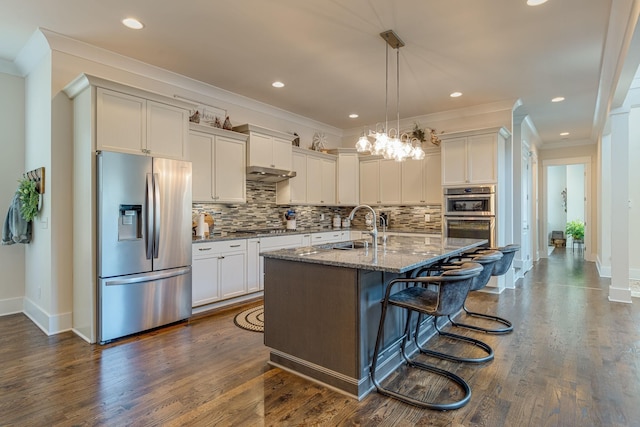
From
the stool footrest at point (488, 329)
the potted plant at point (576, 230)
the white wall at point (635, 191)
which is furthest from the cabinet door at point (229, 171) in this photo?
the potted plant at point (576, 230)

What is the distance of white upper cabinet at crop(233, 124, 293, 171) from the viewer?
491 centimetres

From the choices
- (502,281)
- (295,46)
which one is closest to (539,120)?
(502,281)

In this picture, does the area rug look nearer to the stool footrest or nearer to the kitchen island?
the kitchen island

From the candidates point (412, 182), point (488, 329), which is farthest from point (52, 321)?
point (412, 182)

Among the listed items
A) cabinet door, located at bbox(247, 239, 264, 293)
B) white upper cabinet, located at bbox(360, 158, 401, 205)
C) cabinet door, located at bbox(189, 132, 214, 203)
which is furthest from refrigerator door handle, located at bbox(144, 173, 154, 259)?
white upper cabinet, located at bbox(360, 158, 401, 205)

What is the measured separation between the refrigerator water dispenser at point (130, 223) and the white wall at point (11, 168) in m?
1.82

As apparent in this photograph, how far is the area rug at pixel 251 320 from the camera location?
12.1ft

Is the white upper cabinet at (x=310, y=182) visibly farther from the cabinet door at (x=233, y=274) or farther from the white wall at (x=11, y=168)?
the white wall at (x=11, y=168)

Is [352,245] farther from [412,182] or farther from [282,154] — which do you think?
[412,182]

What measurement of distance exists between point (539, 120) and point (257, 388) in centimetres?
680

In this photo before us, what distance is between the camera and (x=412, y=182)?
6.16m

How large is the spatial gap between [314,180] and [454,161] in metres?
2.36

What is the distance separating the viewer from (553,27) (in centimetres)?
316

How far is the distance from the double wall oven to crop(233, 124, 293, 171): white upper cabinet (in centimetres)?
263
